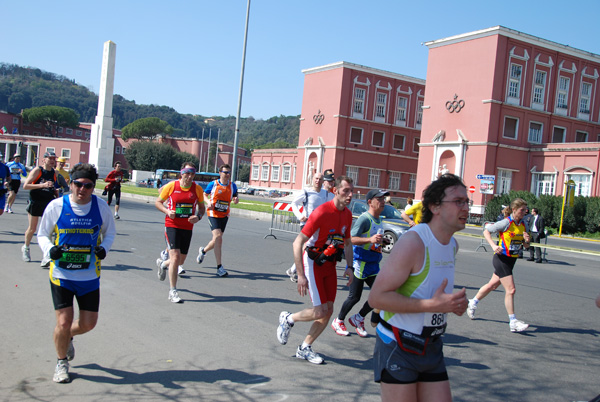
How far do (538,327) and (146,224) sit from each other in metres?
13.5

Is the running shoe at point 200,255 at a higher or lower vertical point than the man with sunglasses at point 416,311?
lower

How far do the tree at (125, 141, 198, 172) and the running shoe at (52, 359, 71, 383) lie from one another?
87370mm

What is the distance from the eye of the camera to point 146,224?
17828 mm

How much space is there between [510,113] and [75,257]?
43187mm

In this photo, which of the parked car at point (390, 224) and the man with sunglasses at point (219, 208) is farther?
the parked car at point (390, 224)

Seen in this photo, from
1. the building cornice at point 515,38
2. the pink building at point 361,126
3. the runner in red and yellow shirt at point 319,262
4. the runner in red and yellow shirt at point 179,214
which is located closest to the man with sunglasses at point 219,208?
the runner in red and yellow shirt at point 179,214

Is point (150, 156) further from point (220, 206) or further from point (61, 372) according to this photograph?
point (61, 372)

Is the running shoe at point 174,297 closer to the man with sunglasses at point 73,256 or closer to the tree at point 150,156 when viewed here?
the man with sunglasses at point 73,256

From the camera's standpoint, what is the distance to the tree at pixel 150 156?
8994cm

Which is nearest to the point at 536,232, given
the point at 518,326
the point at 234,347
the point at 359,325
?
the point at 518,326

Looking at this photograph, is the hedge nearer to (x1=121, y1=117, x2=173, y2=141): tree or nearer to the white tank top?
the white tank top

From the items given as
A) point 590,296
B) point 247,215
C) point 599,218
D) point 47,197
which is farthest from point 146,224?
point 599,218

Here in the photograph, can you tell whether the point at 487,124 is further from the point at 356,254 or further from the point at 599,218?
the point at 356,254

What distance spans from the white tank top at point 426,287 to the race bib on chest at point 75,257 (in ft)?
8.99
